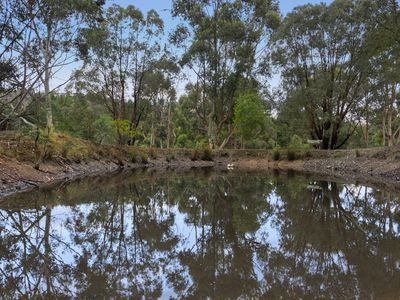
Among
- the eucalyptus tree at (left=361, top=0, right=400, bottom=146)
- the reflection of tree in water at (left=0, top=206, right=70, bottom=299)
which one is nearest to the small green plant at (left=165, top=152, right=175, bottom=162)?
the eucalyptus tree at (left=361, top=0, right=400, bottom=146)

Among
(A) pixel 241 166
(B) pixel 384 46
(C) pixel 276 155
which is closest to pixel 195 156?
(A) pixel 241 166

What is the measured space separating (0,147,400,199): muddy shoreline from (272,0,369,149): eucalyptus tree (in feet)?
11.7

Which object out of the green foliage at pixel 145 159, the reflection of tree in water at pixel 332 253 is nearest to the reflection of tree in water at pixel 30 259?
the reflection of tree in water at pixel 332 253

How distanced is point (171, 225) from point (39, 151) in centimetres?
1010

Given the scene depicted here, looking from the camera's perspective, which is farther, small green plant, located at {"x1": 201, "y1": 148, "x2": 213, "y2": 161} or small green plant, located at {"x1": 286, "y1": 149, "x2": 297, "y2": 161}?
small green plant, located at {"x1": 201, "y1": 148, "x2": 213, "y2": 161}

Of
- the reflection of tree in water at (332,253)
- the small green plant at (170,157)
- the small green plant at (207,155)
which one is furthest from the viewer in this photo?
the small green plant at (207,155)

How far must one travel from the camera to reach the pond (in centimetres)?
436

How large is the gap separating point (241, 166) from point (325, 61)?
11217 millimetres

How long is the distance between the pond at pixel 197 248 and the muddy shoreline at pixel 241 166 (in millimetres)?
2505

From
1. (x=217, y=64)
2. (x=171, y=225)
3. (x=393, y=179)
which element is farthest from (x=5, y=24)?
(x=217, y=64)

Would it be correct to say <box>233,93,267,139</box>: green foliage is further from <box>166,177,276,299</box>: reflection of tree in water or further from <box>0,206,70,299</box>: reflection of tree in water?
<box>0,206,70,299</box>: reflection of tree in water

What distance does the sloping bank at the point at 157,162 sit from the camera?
13.8 metres

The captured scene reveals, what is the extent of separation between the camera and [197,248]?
618cm

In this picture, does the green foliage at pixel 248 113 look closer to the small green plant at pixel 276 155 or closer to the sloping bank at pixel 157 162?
the sloping bank at pixel 157 162
